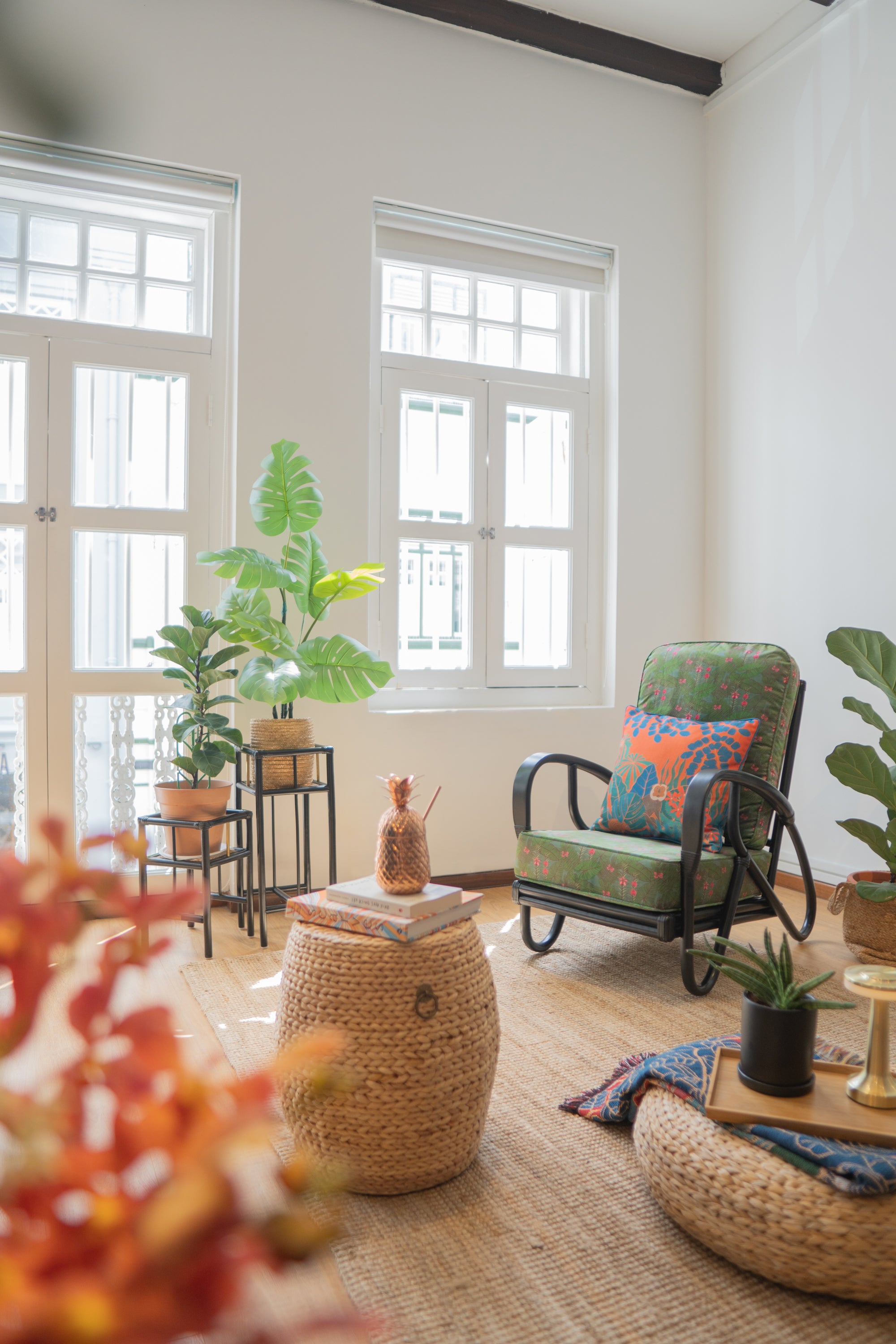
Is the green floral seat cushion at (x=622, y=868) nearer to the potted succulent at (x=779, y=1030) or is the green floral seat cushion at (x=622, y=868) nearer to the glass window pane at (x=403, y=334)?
the potted succulent at (x=779, y=1030)

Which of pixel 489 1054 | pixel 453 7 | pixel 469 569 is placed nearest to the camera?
pixel 489 1054

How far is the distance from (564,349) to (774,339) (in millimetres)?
913

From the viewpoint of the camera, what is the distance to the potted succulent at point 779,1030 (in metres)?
1.60

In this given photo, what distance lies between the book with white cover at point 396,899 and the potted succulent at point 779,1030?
1.78ft

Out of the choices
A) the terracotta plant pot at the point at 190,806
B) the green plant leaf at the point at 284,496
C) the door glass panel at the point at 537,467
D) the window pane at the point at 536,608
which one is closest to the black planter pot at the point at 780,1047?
the terracotta plant pot at the point at 190,806

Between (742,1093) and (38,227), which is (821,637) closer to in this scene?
(742,1093)

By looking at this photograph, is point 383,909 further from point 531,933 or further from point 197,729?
point 197,729

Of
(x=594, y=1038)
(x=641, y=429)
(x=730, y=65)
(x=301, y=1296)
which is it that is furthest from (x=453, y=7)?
(x=301, y=1296)

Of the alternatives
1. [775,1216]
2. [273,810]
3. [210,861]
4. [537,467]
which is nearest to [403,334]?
[537,467]

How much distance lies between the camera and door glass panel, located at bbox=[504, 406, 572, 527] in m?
4.32

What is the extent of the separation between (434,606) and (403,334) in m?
1.14

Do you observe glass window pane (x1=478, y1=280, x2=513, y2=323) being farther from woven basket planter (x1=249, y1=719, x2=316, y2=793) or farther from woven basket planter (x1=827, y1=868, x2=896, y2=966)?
woven basket planter (x1=827, y1=868, x2=896, y2=966)

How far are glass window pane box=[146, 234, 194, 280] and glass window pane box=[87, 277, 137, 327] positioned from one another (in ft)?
0.40

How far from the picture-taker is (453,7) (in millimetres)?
3951
